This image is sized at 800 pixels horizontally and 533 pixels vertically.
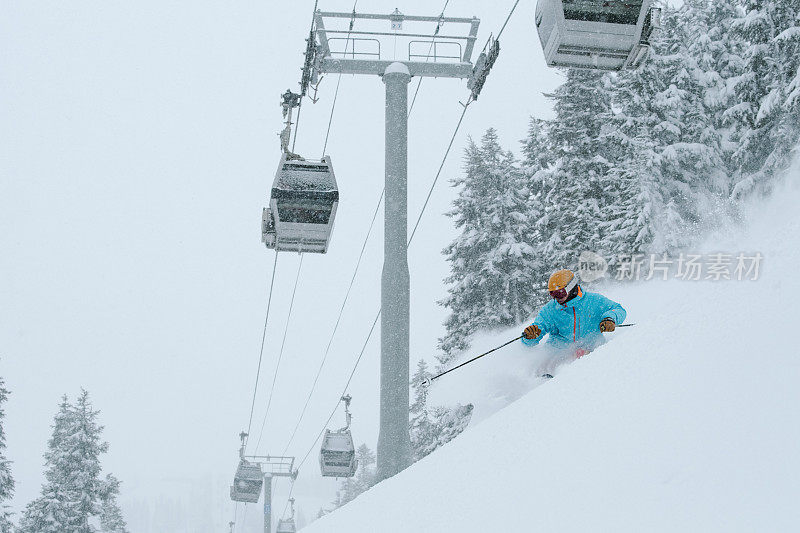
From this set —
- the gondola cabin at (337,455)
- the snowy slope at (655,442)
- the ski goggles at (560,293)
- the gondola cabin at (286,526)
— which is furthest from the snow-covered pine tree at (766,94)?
the gondola cabin at (286,526)

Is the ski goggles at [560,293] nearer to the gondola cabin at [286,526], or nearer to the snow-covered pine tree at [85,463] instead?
the snow-covered pine tree at [85,463]

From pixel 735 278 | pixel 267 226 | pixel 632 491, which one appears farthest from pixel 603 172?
pixel 632 491

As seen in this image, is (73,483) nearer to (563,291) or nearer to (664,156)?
(664,156)

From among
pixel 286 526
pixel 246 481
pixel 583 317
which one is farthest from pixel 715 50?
pixel 286 526

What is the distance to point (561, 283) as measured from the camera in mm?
7871

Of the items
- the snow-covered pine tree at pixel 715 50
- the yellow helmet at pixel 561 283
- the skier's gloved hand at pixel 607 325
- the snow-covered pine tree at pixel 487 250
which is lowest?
the skier's gloved hand at pixel 607 325

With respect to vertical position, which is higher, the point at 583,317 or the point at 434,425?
the point at 434,425

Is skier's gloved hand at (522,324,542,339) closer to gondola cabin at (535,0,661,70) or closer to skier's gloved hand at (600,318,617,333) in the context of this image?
skier's gloved hand at (600,318,617,333)

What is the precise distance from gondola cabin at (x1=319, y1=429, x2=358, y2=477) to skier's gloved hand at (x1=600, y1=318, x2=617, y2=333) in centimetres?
1793

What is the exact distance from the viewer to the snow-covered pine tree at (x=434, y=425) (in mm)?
28984

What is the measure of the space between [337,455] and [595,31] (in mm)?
18872

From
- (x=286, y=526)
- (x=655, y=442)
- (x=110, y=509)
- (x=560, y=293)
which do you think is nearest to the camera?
(x=655, y=442)

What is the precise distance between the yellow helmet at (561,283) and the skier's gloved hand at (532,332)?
1.35 ft

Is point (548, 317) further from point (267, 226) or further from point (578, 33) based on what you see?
point (267, 226)
